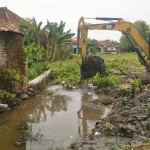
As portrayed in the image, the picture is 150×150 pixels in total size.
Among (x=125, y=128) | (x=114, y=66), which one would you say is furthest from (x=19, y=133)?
(x=114, y=66)

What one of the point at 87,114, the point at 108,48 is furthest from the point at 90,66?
the point at 108,48

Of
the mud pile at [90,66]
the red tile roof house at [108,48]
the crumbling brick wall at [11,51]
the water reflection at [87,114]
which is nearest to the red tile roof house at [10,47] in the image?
the crumbling brick wall at [11,51]

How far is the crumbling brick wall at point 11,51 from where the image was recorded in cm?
848

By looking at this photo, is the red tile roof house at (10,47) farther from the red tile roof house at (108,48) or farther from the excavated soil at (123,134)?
the red tile roof house at (108,48)

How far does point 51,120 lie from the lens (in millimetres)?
7062

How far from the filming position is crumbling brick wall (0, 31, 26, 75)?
27.8ft

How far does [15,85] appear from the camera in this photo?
8.67m

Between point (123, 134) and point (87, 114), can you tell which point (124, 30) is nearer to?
point (87, 114)

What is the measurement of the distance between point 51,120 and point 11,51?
3.41 meters

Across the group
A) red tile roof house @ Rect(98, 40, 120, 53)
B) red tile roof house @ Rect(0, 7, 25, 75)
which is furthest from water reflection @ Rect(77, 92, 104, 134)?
red tile roof house @ Rect(98, 40, 120, 53)

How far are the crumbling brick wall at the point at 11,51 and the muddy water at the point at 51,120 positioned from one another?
1.59m

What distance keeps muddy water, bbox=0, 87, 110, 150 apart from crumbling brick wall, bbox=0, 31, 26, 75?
1.59 meters

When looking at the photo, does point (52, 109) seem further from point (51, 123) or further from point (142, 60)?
point (142, 60)

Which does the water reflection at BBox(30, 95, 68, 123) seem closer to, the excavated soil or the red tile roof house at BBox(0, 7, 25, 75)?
the red tile roof house at BBox(0, 7, 25, 75)
